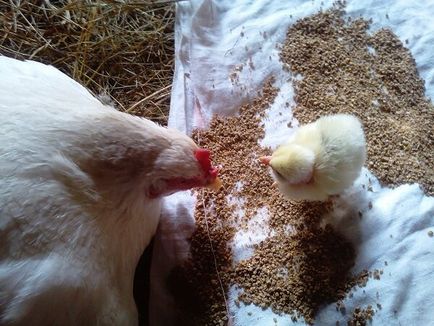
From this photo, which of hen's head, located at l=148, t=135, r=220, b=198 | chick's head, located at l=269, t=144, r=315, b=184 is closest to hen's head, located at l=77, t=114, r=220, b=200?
hen's head, located at l=148, t=135, r=220, b=198

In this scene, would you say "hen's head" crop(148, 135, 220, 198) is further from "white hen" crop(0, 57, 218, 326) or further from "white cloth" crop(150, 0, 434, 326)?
"white cloth" crop(150, 0, 434, 326)

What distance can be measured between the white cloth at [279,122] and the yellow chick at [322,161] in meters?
0.16

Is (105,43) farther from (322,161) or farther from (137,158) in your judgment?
(322,161)

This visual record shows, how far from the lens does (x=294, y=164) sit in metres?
1.28

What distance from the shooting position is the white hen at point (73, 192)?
107cm

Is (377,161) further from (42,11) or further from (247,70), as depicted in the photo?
(42,11)

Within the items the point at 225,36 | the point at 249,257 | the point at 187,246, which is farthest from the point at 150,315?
the point at 225,36

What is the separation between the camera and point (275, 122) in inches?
64.5

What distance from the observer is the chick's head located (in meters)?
1.28

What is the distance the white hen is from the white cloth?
8.6 inches

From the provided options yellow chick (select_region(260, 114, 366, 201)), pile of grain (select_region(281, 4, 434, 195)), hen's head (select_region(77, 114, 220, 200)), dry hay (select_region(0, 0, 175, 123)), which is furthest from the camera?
dry hay (select_region(0, 0, 175, 123))

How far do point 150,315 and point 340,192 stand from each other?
64 cm

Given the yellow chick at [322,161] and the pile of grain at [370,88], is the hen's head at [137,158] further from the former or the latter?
the pile of grain at [370,88]

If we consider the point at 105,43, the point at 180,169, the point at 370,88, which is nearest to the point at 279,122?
the point at 370,88
